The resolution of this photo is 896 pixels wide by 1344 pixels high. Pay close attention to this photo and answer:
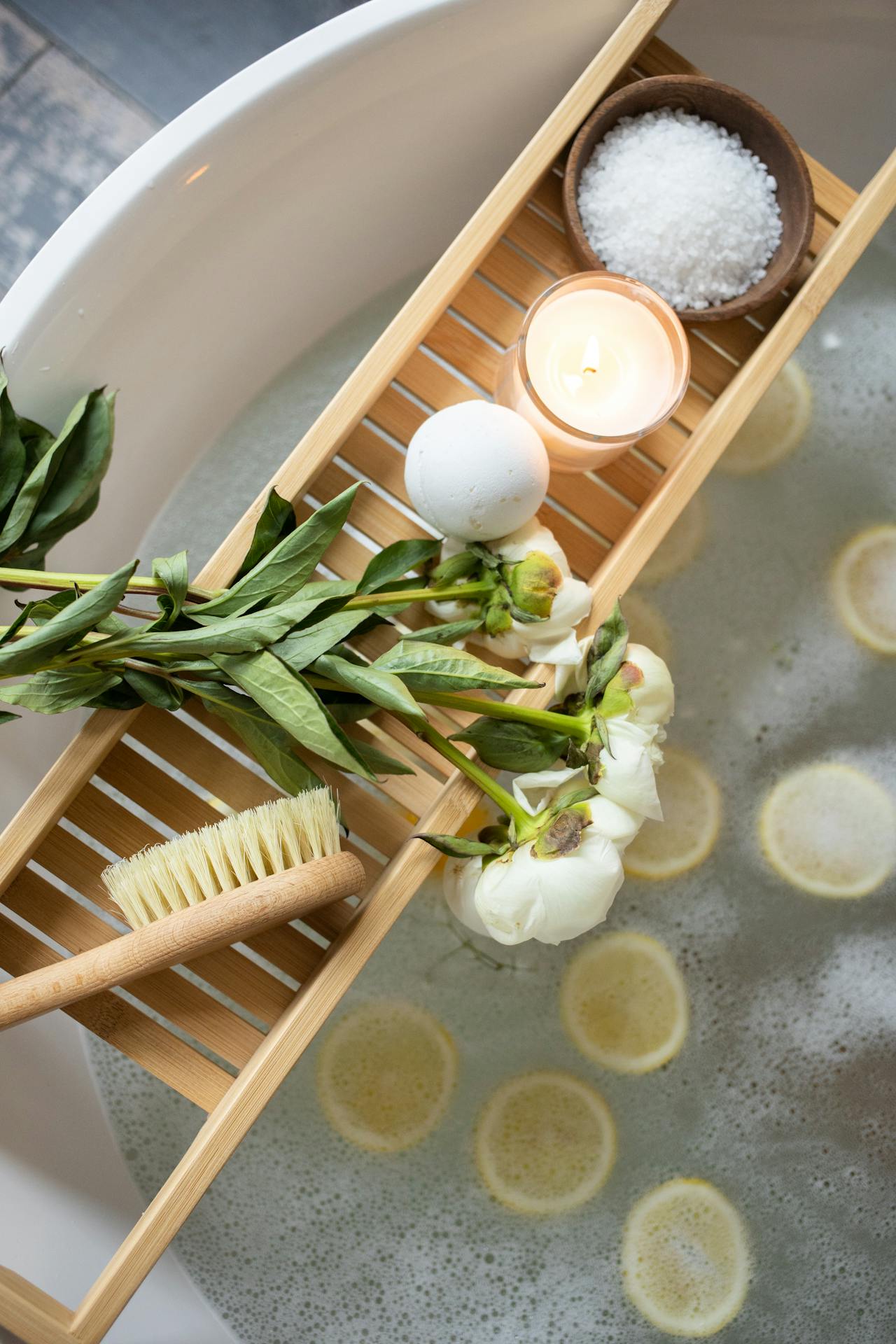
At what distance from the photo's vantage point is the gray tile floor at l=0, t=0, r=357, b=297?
3.01 feet

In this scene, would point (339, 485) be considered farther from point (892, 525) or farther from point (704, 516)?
point (892, 525)

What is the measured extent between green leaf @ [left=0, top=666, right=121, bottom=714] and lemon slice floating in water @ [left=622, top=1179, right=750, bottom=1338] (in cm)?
75

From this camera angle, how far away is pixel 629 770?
57cm

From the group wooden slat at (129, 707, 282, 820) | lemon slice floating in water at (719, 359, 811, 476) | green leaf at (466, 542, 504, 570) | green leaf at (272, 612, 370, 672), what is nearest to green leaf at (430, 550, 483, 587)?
green leaf at (466, 542, 504, 570)

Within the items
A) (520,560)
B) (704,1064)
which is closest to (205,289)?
(520,560)

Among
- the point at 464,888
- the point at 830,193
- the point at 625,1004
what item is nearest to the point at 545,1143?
the point at 625,1004

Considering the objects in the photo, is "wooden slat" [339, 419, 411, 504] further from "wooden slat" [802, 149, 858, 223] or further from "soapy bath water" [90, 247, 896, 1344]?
"wooden slat" [802, 149, 858, 223]

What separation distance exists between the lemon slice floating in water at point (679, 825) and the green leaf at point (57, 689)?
578 millimetres

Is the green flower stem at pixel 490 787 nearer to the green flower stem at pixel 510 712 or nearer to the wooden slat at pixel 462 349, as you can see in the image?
the green flower stem at pixel 510 712

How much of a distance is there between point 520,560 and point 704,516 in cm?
44

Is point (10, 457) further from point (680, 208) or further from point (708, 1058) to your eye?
point (708, 1058)

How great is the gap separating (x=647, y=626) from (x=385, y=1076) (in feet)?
1.73

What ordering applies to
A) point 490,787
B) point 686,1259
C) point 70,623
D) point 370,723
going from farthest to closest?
point 686,1259 < point 370,723 < point 490,787 < point 70,623

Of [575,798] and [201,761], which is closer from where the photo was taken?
[575,798]
